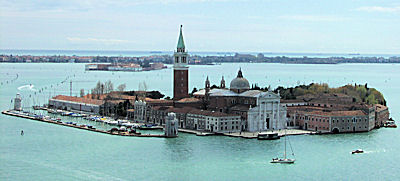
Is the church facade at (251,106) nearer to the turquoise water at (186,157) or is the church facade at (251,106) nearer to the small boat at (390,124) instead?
the turquoise water at (186,157)

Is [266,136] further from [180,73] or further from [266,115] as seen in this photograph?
[180,73]

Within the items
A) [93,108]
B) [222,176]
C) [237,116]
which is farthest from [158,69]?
[222,176]

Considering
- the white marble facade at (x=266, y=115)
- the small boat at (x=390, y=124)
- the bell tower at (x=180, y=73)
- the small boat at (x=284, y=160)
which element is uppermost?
the bell tower at (x=180, y=73)

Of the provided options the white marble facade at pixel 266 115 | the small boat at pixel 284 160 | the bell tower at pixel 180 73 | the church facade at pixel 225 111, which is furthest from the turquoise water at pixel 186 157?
the bell tower at pixel 180 73

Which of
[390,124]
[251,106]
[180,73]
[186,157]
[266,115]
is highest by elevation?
[180,73]

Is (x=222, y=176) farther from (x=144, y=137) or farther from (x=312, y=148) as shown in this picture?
(x=144, y=137)

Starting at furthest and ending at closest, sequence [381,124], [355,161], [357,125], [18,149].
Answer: [381,124] → [357,125] → [18,149] → [355,161]

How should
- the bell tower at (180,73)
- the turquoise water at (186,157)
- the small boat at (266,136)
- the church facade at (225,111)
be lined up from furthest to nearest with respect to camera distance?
the bell tower at (180,73) < the church facade at (225,111) < the small boat at (266,136) < the turquoise water at (186,157)

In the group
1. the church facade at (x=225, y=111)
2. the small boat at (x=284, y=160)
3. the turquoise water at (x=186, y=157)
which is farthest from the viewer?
the church facade at (x=225, y=111)

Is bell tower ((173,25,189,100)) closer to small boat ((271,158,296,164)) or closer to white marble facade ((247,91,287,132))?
white marble facade ((247,91,287,132))

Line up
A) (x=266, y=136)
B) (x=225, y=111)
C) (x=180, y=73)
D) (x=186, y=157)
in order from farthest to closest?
(x=180, y=73), (x=225, y=111), (x=266, y=136), (x=186, y=157)

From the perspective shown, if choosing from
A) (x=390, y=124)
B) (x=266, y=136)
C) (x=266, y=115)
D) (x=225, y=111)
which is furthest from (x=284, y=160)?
(x=390, y=124)
